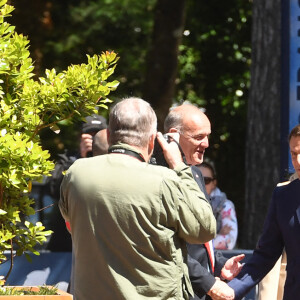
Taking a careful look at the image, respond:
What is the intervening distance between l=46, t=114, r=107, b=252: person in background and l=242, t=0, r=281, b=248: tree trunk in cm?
357

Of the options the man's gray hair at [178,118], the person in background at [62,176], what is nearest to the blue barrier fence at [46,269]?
the person in background at [62,176]

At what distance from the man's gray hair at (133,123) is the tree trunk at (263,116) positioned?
23.1ft

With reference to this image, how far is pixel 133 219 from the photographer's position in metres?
4.02

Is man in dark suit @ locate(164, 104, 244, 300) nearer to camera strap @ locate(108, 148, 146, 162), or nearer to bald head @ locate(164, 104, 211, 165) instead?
bald head @ locate(164, 104, 211, 165)

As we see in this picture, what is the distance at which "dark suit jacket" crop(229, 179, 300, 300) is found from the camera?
4.97 m

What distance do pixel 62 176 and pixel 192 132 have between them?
282 centimetres

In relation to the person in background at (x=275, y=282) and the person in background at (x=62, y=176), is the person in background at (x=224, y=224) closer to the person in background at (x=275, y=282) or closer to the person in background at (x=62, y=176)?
the person in background at (x=62, y=176)

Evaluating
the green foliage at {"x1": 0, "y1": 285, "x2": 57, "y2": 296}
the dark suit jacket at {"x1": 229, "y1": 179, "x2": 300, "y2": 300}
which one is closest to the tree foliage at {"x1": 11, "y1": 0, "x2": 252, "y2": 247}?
the dark suit jacket at {"x1": 229, "y1": 179, "x2": 300, "y2": 300}

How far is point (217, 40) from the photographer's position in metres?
15.4

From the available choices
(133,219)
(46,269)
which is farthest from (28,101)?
(46,269)

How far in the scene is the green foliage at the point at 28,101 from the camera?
465 centimetres

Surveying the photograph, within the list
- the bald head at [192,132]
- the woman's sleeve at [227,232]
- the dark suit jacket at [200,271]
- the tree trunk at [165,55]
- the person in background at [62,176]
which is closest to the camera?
the dark suit jacket at [200,271]

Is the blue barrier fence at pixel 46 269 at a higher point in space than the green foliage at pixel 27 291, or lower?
lower

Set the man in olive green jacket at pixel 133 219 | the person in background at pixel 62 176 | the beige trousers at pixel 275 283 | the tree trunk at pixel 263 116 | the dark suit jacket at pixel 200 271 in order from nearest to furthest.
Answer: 1. the man in olive green jacket at pixel 133 219
2. the dark suit jacket at pixel 200 271
3. the beige trousers at pixel 275 283
4. the person in background at pixel 62 176
5. the tree trunk at pixel 263 116
